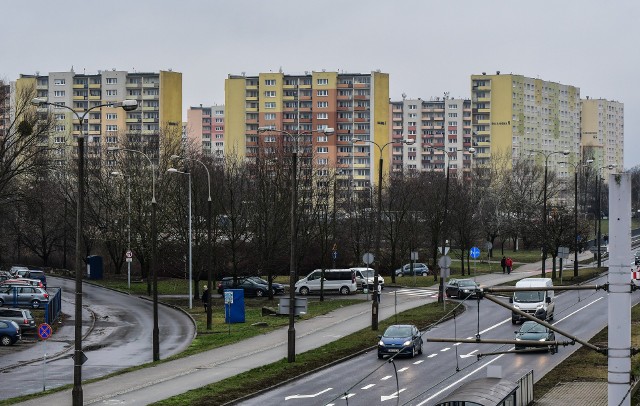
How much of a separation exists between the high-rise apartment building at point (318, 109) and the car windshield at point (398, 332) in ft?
394

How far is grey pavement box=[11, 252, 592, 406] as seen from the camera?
32.1 metres

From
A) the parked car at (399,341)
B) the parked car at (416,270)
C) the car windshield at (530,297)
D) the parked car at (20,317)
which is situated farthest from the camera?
the parked car at (416,270)

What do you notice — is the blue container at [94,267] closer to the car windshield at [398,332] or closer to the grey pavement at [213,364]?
the grey pavement at [213,364]

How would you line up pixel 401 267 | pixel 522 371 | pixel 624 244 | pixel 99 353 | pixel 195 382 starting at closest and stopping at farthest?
pixel 624 244
pixel 195 382
pixel 522 371
pixel 99 353
pixel 401 267

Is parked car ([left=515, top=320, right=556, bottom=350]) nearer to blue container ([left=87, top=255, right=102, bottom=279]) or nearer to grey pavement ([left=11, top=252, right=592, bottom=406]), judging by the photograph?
grey pavement ([left=11, top=252, right=592, bottom=406])

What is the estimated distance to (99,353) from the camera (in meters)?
45.3

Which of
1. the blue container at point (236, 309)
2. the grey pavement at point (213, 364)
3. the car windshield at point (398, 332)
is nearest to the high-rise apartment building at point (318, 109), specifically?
the grey pavement at point (213, 364)

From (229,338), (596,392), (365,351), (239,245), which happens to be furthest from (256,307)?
(596,392)

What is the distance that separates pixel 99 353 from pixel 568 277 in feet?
135

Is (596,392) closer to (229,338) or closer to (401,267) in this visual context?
(229,338)

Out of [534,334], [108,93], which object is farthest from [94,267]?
[108,93]

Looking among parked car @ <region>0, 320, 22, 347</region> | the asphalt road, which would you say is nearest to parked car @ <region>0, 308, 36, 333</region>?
the asphalt road

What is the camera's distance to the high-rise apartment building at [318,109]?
164 m

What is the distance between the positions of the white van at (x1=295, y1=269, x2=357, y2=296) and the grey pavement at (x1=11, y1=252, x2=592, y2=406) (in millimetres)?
11158
